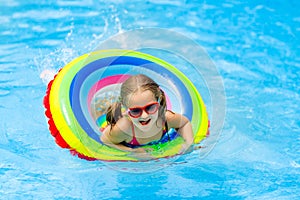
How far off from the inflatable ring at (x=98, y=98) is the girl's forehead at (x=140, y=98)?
0.47 meters

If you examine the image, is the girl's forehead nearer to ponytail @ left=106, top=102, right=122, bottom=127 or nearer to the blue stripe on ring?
ponytail @ left=106, top=102, right=122, bottom=127

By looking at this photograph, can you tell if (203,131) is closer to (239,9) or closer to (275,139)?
(275,139)

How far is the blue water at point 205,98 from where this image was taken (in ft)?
13.3

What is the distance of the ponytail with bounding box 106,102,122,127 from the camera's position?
377cm

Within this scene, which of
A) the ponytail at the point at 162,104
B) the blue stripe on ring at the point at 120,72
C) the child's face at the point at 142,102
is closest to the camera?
the child's face at the point at 142,102

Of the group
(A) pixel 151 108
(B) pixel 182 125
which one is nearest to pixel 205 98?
(B) pixel 182 125

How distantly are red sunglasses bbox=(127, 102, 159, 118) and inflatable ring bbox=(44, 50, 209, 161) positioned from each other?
0.38m

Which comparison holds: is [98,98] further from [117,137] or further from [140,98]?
[140,98]

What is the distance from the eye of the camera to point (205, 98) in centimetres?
475

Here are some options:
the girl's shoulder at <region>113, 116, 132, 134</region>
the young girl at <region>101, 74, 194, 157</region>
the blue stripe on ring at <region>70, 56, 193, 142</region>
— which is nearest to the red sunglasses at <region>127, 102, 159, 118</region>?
the young girl at <region>101, 74, 194, 157</region>

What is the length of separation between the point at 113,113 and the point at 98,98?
28 cm

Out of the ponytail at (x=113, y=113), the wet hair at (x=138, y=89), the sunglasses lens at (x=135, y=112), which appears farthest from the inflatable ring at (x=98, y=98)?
the sunglasses lens at (x=135, y=112)

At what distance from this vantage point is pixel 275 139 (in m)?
4.59

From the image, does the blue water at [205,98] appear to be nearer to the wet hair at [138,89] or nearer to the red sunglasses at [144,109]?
the wet hair at [138,89]
